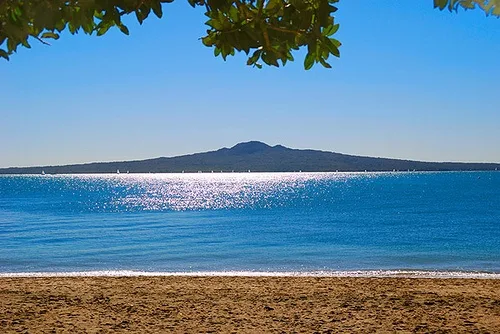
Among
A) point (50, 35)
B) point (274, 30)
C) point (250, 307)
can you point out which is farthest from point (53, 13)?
point (250, 307)

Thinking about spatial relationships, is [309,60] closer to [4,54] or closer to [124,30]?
[124,30]

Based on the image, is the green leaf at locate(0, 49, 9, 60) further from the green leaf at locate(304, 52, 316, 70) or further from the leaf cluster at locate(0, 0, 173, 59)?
the green leaf at locate(304, 52, 316, 70)

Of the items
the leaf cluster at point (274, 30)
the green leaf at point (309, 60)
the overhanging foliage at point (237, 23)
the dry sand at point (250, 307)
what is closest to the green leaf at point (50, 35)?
the overhanging foliage at point (237, 23)

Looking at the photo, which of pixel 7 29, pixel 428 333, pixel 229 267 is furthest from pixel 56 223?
pixel 7 29

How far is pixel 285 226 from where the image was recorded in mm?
44688

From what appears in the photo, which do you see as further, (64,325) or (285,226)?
(285,226)

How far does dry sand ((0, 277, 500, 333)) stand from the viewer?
8.38 meters

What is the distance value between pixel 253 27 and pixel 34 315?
7.51m

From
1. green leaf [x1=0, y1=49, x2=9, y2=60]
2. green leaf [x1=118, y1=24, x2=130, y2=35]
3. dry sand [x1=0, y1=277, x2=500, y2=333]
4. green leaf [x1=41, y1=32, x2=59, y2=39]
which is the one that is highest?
green leaf [x1=118, y1=24, x2=130, y2=35]

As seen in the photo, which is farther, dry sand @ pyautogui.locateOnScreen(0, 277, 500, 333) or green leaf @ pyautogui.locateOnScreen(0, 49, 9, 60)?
dry sand @ pyautogui.locateOnScreen(0, 277, 500, 333)

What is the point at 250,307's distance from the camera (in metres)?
9.76

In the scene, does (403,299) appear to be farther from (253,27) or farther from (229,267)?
(229,267)

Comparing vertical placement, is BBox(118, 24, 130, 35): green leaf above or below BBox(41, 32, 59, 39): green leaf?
above

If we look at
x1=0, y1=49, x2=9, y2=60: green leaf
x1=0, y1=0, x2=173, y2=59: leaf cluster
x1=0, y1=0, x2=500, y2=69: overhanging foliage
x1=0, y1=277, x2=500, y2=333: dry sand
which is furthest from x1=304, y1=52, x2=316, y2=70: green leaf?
x1=0, y1=277, x2=500, y2=333: dry sand
